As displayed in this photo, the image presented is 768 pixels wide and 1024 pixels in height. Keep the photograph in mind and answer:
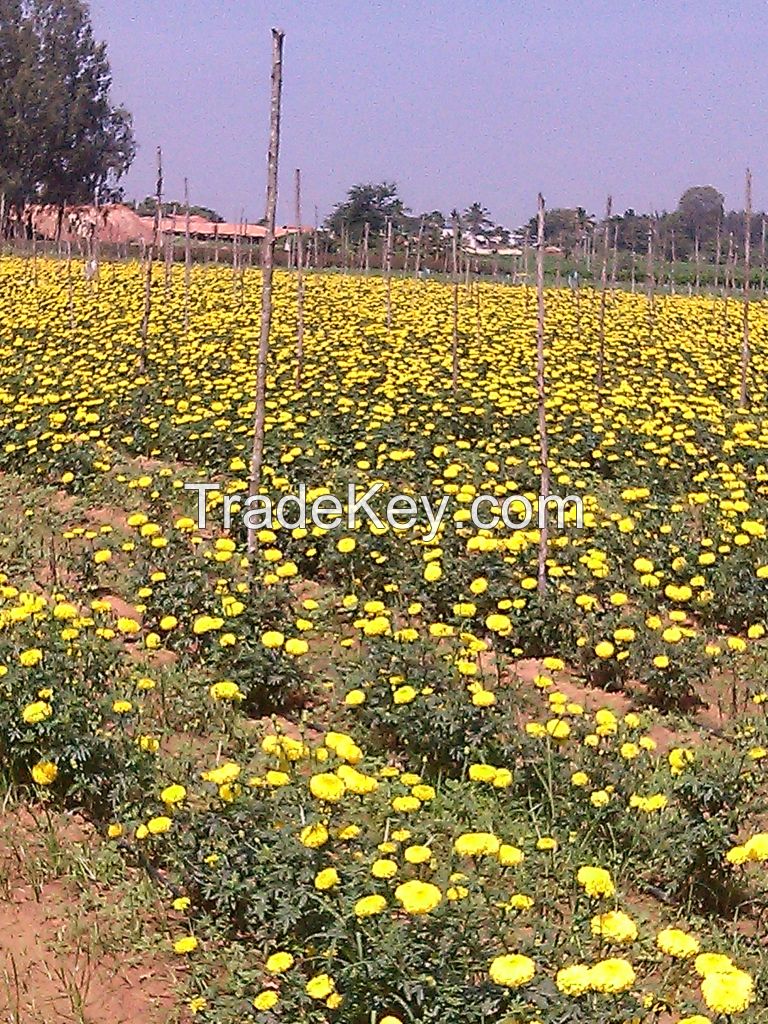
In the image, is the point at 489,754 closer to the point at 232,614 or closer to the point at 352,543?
the point at 232,614

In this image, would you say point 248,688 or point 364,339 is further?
point 364,339

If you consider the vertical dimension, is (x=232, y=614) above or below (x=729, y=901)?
above

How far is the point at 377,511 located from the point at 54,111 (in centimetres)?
4608

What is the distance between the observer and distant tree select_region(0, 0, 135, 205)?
155 feet

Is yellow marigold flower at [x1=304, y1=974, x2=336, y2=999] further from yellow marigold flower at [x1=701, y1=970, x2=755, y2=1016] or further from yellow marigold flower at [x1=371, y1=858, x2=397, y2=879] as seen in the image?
yellow marigold flower at [x1=701, y1=970, x2=755, y2=1016]

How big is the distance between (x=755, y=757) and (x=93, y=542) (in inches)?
183

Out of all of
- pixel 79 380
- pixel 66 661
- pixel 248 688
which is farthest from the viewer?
pixel 79 380

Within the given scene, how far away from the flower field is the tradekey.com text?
87 millimetres

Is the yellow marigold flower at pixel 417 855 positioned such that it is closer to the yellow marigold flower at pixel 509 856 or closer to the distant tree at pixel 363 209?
the yellow marigold flower at pixel 509 856

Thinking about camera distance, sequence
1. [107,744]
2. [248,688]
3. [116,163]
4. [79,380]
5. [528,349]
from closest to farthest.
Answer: [107,744] → [248,688] → [79,380] → [528,349] → [116,163]

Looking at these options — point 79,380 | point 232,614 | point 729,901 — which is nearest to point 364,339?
point 79,380

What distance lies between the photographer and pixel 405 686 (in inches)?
181

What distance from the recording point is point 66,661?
4.52 m

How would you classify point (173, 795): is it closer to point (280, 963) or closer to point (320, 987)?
point (280, 963)
